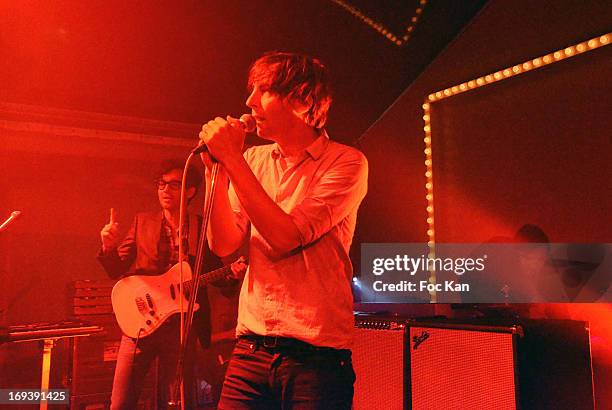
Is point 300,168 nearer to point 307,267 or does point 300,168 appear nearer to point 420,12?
point 307,267

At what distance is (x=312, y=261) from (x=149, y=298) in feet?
8.51

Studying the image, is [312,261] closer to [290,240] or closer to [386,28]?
[290,240]

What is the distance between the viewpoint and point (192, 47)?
13.2 ft

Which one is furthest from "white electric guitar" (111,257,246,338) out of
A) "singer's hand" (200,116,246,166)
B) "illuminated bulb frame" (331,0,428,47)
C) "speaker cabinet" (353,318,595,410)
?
"singer's hand" (200,116,246,166)

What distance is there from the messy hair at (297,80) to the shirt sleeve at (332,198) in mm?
160

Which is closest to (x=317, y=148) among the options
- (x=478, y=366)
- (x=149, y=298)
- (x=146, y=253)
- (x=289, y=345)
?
(x=289, y=345)

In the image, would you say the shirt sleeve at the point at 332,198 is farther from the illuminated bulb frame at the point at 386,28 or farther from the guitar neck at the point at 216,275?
the illuminated bulb frame at the point at 386,28

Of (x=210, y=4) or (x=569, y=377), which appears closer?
(x=569, y=377)

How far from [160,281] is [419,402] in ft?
6.12

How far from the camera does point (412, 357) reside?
331 cm

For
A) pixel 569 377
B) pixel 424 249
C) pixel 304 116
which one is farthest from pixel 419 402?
pixel 304 116

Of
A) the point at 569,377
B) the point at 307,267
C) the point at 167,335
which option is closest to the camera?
the point at 307,267

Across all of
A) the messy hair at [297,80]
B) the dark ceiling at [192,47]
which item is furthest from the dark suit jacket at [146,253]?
the messy hair at [297,80]
